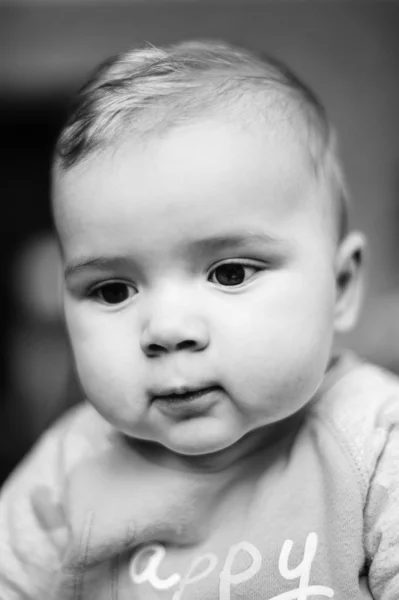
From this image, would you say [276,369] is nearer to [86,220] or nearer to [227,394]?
[227,394]

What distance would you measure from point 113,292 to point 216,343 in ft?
0.45

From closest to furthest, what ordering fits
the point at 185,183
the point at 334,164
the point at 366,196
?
1. the point at 185,183
2. the point at 334,164
3. the point at 366,196

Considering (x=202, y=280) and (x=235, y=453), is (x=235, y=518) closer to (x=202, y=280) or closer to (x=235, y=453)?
(x=235, y=453)

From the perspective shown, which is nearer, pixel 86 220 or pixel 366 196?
pixel 86 220

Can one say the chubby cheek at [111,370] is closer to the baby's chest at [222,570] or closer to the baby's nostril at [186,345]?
the baby's nostril at [186,345]

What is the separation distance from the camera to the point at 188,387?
64 cm

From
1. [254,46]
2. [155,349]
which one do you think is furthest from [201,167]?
[254,46]

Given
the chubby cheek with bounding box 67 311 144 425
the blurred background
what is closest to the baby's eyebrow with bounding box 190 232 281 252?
the chubby cheek with bounding box 67 311 144 425

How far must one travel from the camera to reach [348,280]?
0.81 meters

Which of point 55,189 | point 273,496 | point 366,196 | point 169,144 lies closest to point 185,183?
point 169,144

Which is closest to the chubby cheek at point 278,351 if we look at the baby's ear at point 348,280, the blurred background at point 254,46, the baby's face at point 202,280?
the baby's face at point 202,280

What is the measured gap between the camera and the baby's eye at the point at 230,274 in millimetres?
668

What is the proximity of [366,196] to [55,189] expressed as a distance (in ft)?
7.42

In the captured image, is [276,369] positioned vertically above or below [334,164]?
below
